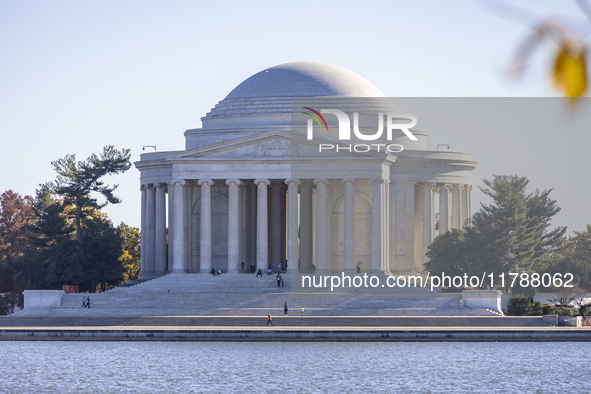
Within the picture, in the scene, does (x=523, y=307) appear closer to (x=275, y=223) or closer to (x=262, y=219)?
(x=262, y=219)

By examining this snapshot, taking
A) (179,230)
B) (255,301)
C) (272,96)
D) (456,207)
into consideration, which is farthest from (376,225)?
(272,96)

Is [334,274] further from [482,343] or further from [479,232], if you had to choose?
[482,343]

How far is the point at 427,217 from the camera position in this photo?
10562 centimetres

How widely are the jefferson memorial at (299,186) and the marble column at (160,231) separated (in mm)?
101

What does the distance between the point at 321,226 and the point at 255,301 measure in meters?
13.9

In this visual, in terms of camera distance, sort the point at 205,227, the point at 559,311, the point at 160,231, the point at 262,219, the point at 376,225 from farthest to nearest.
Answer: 1. the point at 160,231
2. the point at 205,227
3. the point at 262,219
4. the point at 376,225
5. the point at 559,311

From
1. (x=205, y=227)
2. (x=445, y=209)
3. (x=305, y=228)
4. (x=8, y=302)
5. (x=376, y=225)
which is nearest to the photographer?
(x=376, y=225)

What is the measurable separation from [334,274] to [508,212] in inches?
772

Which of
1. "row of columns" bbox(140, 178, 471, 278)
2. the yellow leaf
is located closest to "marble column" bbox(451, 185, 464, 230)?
"row of columns" bbox(140, 178, 471, 278)

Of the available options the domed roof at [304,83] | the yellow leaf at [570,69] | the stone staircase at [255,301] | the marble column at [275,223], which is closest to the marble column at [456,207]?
the domed roof at [304,83]

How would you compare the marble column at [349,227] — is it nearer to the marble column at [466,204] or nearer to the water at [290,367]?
the marble column at [466,204]

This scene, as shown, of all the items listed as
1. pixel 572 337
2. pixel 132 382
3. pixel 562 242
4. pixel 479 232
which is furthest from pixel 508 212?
pixel 132 382

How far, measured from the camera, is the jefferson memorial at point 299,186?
96.7m

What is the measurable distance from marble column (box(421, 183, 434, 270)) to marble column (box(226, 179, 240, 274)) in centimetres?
1966
